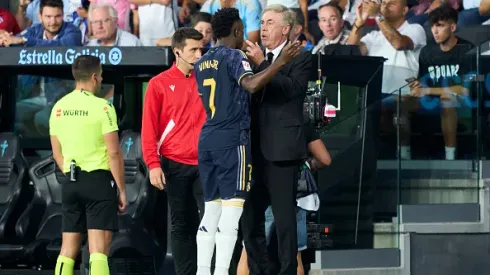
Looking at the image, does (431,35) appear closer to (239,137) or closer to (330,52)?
(330,52)

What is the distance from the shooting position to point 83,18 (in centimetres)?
1490

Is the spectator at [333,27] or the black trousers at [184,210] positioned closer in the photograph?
the black trousers at [184,210]

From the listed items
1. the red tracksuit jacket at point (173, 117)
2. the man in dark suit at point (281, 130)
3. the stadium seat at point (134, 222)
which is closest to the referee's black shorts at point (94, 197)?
the red tracksuit jacket at point (173, 117)

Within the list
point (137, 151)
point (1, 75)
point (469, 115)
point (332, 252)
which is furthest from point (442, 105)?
point (1, 75)

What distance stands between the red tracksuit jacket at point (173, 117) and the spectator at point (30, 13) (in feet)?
17.9

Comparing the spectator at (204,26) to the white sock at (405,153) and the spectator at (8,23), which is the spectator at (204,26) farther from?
the white sock at (405,153)

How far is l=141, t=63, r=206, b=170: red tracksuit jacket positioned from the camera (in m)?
9.71

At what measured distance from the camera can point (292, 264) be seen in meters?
A: 8.85

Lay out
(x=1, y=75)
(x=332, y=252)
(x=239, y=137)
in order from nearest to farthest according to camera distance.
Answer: (x=239, y=137) < (x=332, y=252) < (x=1, y=75)

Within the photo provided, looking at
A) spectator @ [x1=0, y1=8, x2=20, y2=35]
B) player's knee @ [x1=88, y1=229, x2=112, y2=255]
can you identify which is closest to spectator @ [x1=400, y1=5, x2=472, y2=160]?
player's knee @ [x1=88, y1=229, x2=112, y2=255]

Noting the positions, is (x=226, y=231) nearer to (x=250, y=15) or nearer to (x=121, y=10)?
(x=250, y=15)

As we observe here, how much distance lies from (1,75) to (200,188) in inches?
218

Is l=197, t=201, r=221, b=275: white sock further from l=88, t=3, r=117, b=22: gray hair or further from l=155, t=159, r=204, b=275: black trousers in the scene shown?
l=88, t=3, r=117, b=22: gray hair

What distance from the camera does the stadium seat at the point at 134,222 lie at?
12.4 m
